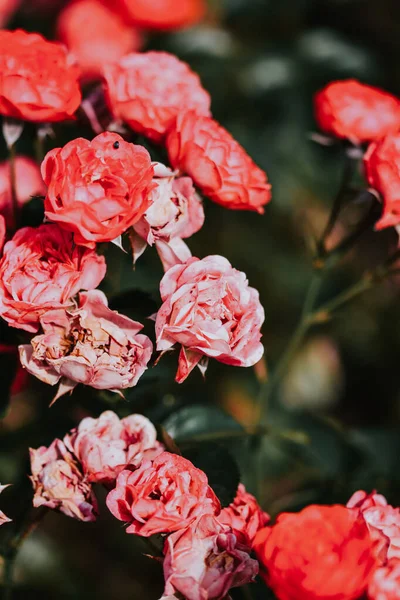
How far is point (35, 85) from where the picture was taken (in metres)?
0.88

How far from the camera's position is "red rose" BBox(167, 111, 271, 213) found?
874 millimetres

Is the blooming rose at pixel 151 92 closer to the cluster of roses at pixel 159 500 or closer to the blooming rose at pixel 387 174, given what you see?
the blooming rose at pixel 387 174

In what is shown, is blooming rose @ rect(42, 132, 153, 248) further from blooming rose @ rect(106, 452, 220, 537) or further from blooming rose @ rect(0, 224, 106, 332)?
blooming rose @ rect(106, 452, 220, 537)

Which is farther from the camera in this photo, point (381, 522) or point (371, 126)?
point (371, 126)

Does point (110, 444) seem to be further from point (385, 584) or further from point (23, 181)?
point (23, 181)

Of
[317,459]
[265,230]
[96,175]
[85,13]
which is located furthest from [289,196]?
[96,175]

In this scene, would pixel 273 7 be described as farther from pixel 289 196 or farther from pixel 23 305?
pixel 23 305

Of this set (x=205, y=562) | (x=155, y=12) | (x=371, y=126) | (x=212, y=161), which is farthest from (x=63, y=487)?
(x=155, y=12)

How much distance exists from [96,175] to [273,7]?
5.11 feet

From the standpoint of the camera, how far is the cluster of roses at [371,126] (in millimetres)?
948

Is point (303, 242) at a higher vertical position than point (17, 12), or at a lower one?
lower

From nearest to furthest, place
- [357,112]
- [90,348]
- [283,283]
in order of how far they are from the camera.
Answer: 1. [90,348]
2. [357,112]
3. [283,283]

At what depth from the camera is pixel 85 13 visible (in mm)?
1854

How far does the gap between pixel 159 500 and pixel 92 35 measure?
56.2 inches
